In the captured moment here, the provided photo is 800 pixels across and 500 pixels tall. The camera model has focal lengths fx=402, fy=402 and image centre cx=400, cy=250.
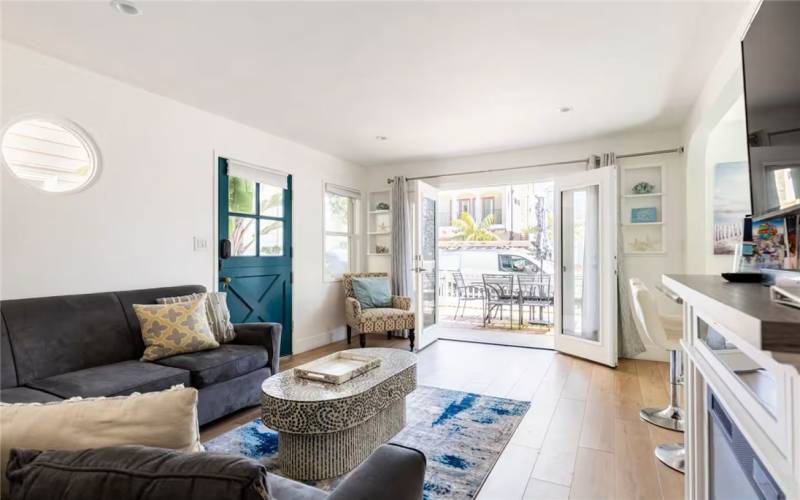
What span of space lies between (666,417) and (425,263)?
2.97 meters

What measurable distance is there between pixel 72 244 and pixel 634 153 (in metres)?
5.07

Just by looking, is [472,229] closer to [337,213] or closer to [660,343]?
[337,213]

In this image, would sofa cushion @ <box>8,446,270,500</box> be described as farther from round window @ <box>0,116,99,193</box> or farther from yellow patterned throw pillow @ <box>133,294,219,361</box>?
round window @ <box>0,116,99,193</box>

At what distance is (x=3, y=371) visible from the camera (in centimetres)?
212

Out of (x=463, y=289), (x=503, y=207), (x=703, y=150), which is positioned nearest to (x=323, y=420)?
(x=703, y=150)

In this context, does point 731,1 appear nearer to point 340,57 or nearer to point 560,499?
point 340,57

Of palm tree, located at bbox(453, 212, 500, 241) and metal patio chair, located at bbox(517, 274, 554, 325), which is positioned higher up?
palm tree, located at bbox(453, 212, 500, 241)

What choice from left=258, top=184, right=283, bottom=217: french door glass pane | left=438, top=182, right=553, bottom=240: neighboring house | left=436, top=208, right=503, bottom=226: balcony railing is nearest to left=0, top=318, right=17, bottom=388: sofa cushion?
left=258, top=184, right=283, bottom=217: french door glass pane

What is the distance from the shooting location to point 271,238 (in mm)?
4316

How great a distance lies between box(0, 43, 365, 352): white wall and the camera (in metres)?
2.47

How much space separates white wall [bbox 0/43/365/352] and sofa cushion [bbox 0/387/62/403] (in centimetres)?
70

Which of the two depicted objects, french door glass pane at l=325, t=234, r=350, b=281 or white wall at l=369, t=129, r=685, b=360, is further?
french door glass pane at l=325, t=234, r=350, b=281

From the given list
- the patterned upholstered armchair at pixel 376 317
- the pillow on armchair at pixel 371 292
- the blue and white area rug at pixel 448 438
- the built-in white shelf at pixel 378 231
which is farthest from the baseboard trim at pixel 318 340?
the blue and white area rug at pixel 448 438

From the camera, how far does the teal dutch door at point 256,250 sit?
3820 millimetres
